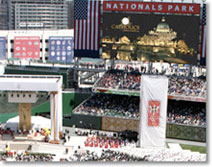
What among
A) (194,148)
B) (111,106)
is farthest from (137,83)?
(194,148)

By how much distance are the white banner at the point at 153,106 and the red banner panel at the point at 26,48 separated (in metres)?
44.1

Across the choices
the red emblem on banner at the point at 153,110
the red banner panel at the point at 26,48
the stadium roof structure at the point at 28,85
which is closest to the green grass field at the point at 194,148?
the red emblem on banner at the point at 153,110

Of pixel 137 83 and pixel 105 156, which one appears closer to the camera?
pixel 105 156

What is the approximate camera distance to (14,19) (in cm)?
15425

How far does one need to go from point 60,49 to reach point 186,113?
37.6m

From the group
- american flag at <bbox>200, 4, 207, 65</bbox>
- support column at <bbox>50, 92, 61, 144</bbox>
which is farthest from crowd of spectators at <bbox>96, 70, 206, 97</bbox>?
support column at <bbox>50, 92, 61, 144</bbox>

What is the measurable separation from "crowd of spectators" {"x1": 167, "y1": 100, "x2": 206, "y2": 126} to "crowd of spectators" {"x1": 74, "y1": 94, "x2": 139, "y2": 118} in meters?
3.82

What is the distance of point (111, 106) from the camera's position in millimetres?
56250

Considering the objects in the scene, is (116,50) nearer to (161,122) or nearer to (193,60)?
(193,60)

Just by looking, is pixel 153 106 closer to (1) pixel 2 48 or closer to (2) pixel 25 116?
(2) pixel 25 116

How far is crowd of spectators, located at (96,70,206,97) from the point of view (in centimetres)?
5478

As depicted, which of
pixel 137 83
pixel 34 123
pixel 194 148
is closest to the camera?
pixel 194 148

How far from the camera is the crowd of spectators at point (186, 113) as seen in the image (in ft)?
171

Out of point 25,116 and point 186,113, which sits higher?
point 25,116
